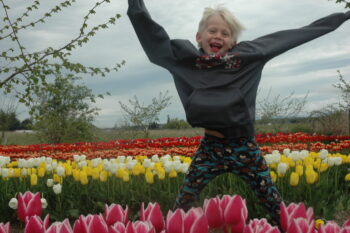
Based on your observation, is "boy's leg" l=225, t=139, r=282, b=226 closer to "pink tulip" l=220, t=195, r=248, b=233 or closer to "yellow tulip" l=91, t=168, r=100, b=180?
"pink tulip" l=220, t=195, r=248, b=233

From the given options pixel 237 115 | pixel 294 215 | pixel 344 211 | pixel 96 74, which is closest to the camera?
pixel 294 215

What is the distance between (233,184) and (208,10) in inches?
75.6

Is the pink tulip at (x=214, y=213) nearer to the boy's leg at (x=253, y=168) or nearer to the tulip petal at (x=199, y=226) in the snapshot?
the tulip petal at (x=199, y=226)

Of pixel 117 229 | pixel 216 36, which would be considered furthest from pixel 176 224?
pixel 216 36

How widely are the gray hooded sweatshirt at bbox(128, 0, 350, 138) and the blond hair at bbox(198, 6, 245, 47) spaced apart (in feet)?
0.28

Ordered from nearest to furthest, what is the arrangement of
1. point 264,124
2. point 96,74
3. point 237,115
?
point 237,115, point 96,74, point 264,124

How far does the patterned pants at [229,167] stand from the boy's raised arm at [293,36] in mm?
632

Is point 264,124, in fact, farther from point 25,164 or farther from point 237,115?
point 237,115

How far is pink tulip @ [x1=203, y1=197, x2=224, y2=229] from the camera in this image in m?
1.30

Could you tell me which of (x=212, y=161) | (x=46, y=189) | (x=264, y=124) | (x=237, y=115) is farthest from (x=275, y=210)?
(x=264, y=124)

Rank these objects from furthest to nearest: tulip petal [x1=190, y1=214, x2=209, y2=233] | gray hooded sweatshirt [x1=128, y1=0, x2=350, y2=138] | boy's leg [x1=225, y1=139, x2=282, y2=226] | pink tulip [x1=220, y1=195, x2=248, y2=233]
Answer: boy's leg [x1=225, y1=139, x2=282, y2=226] < gray hooded sweatshirt [x1=128, y1=0, x2=350, y2=138] < pink tulip [x1=220, y1=195, x2=248, y2=233] < tulip petal [x1=190, y1=214, x2=209, y2=233]

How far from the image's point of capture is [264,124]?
13.9 m

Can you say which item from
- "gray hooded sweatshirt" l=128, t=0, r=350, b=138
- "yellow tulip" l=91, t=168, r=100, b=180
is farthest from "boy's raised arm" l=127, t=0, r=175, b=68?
"yellow tulip" l=91, t=168, r=100, b=180

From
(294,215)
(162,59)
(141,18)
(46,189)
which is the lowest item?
(46,189)
